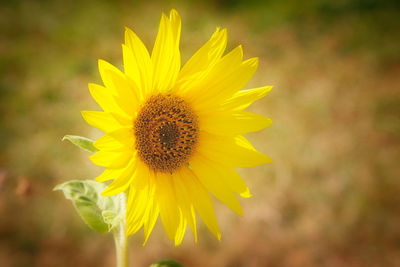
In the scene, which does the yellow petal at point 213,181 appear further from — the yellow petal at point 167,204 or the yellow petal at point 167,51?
the yellow petal at point 167,51

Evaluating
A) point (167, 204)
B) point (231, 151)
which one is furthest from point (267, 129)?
point (167, 204)

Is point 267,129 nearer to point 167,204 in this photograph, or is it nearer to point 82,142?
point 167,204

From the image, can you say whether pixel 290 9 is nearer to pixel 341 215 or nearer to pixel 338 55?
pixel 338 55

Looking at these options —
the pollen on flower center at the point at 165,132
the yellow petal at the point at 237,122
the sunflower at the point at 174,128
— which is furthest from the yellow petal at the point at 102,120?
the yellow petal at the point at 237,122

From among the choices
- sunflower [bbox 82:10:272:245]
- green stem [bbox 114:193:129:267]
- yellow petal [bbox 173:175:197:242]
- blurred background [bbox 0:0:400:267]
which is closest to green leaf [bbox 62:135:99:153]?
sunflower [bbox 82:10:272:245]

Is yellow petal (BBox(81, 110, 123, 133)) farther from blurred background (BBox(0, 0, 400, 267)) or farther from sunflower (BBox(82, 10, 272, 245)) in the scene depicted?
blurred background (BBox(0, 0, 400, 267))

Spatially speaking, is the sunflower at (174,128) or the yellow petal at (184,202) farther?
A: the yellow petal at (184,202)
